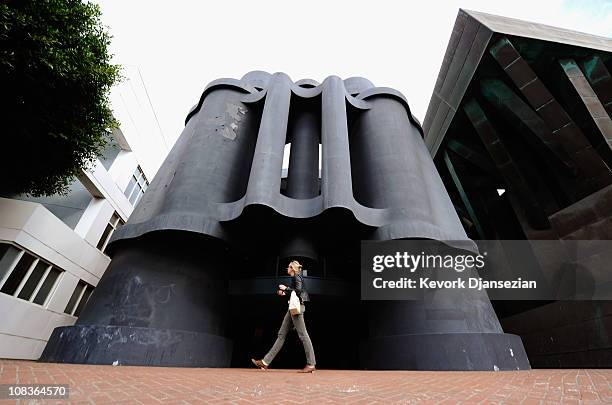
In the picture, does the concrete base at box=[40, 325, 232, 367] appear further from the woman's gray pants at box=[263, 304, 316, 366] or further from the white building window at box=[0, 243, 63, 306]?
the white building window at box=[0, 243, 63, 306]

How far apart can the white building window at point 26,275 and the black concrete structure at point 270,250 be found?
4203mm

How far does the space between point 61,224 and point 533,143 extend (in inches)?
1006

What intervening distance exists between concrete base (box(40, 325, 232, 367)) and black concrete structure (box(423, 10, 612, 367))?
16893mm

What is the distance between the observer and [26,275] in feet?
39.6

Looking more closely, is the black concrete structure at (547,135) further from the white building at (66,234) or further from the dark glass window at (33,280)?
the dark glass window at (33,280)

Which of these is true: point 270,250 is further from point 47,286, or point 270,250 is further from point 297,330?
point 47,286

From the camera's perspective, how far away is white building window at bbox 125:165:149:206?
2136cm

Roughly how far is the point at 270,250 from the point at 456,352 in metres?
7.58

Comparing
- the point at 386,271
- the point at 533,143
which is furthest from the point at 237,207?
the point at 533,143

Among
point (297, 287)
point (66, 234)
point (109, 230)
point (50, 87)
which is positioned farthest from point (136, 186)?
point (297, 287)

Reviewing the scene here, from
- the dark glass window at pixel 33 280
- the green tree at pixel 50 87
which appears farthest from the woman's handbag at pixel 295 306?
the dark glass window at pixel 33 280

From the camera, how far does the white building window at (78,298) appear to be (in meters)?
15.0

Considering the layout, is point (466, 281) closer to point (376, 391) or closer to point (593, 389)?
point (593, 389)

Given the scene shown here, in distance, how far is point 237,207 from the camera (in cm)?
1057
